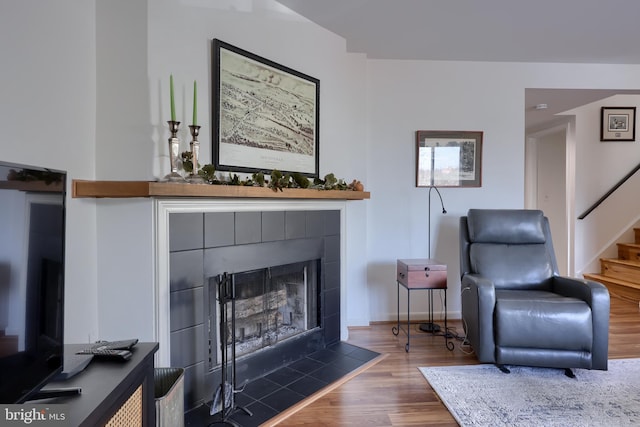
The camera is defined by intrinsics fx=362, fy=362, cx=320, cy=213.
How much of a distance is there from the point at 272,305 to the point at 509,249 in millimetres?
1880

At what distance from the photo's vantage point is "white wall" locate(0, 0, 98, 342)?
1.30 meters

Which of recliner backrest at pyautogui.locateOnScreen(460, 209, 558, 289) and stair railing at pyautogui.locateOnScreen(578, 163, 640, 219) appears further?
stair railing at pyautogui.locateOnScreen(578, 163, 640, 219)

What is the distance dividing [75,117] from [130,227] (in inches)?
21.3

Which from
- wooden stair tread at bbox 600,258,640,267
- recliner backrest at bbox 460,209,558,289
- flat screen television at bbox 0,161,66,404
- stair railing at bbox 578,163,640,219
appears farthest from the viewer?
stair railing at bbox 578,163,640,219

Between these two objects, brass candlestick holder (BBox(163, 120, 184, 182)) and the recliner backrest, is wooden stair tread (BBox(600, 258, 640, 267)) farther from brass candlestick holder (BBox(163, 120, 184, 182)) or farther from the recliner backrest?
brass candlestick holder (BBox(163, 120, 184, 182))

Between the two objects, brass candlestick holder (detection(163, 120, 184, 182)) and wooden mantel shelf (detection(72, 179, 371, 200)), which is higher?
brass candlestick holder (detection(163, 120, 184, 182))

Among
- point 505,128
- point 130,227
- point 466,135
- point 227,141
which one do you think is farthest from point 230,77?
point 505,128

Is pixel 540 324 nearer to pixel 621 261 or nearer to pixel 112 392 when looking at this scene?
pixel 112 392

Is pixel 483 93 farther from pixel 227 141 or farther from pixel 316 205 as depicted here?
pixel 227 141

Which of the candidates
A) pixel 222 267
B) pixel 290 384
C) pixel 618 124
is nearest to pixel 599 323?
pixel 290 384

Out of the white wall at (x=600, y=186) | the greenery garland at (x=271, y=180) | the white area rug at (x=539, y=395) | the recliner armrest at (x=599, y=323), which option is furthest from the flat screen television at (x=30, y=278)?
the white wall at (x=600, y=186)

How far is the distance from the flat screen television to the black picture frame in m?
1.07

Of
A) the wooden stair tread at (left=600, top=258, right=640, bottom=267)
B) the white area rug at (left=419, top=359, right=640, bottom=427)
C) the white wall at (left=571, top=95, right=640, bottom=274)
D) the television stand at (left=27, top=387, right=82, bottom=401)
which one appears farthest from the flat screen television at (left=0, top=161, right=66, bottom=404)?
the white wall at (left=571, top=95, right=640, bottom=274)

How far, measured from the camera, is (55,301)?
1.04 meters
